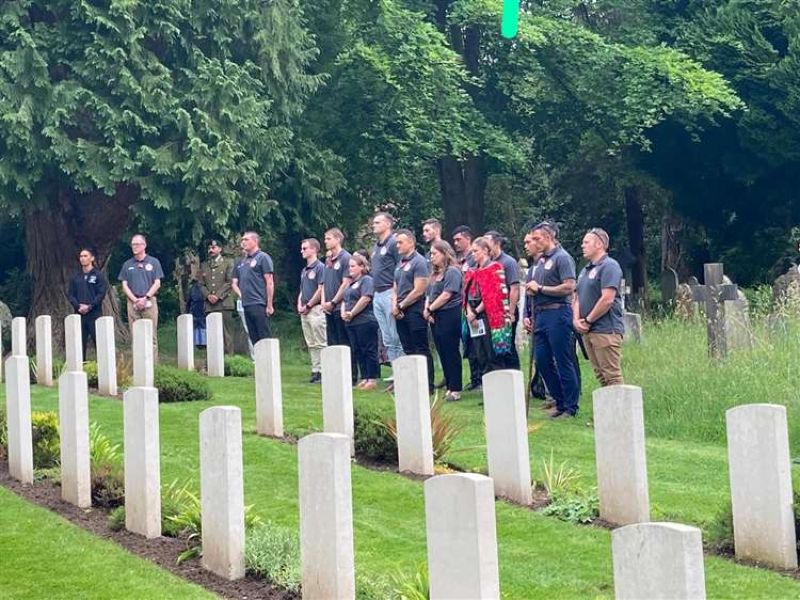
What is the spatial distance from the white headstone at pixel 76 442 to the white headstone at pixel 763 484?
16.3 feet

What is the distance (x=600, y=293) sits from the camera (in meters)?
13.5

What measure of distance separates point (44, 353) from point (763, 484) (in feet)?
42.4

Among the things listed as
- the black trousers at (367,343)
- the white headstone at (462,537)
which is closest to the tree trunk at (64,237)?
the black trousers at (367,343)

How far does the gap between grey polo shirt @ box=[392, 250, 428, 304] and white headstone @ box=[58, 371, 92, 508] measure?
6.17 m

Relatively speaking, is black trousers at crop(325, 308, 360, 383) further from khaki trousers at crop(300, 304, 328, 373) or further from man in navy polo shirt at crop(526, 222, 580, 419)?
man in navy polo shirt at crop(526, 222, 580, 419)

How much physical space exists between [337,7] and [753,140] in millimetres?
10882

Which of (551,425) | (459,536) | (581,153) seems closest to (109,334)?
(551,425)

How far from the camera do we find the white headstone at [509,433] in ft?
32.7

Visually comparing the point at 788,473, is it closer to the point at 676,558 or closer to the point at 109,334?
the point at 676,558

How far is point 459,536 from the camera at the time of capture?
19.5 feet

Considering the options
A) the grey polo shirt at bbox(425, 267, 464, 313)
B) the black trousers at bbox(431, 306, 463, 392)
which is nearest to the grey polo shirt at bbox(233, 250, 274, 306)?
the grey polo shirt at bbox(425, 267, 464, 313)

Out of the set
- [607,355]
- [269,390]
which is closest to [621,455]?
[607,355]

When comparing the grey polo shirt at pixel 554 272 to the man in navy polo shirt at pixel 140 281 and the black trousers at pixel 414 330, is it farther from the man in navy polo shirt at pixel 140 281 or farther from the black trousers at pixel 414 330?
the man in navy polo shirt at pixel 140 281

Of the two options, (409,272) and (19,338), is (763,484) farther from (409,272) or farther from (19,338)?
(19,338)
